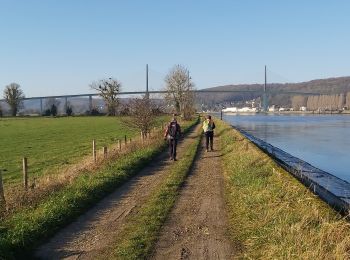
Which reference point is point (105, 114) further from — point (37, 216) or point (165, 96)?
point (37, 216)

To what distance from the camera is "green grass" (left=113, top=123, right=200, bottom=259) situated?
7.61 meters

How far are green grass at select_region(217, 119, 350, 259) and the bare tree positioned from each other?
17.2m

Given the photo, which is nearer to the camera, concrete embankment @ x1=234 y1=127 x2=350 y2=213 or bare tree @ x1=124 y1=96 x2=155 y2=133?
concrete embankment @ x1=234 y1=127 x2=350 y2=213

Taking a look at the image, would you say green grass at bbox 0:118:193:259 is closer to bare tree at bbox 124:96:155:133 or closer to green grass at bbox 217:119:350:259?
green grass at bbox 217:119:350:259

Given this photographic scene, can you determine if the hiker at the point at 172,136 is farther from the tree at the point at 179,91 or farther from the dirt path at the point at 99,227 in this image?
the tree at the point at 179,91

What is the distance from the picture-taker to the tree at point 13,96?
4592 inches

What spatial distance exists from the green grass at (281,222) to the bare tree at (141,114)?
56.5ft

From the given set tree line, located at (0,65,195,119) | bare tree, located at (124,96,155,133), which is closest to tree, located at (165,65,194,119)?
tree line, located at (0,65,195,119)

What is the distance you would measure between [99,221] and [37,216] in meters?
1.20

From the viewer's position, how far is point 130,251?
298 inches

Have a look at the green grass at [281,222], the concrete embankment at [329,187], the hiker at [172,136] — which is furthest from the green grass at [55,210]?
the concrete embankment at [329,187]

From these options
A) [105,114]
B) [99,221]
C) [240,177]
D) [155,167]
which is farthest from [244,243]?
[105,114]

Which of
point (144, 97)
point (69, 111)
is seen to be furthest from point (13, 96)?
point (144, 97)

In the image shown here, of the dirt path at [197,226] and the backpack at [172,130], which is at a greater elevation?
the backpack at [172,130]
